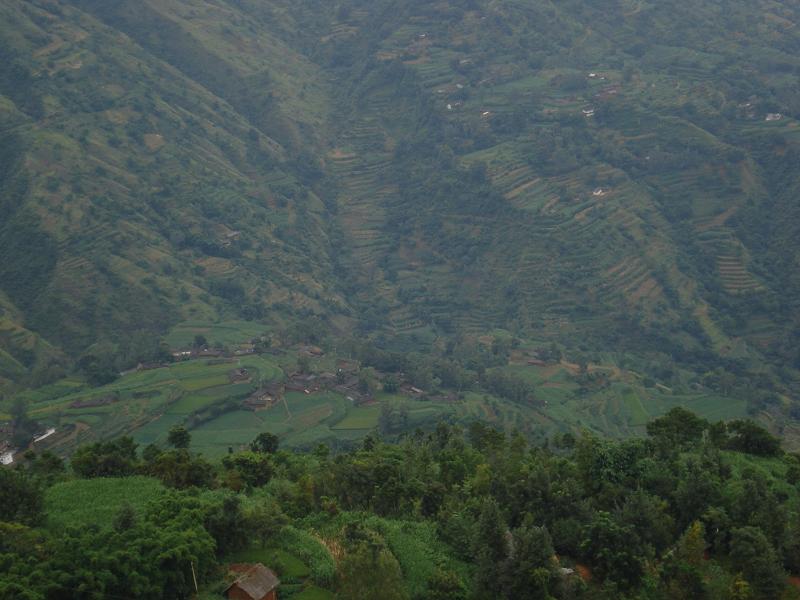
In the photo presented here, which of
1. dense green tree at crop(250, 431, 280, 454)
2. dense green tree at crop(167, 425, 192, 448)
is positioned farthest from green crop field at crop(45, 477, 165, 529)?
dense green tree at crop(250, 431, 280, 454)

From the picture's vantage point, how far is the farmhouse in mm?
18391

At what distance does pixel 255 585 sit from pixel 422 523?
6268 mm

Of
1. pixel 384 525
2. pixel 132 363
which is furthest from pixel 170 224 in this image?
pixel 384 525

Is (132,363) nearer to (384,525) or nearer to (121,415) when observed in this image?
(121,415)

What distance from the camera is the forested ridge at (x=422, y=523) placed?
18031 mm

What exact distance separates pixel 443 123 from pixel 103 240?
38.3 metres

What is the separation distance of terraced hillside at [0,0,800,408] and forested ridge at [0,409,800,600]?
31.2m

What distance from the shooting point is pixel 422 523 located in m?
23.8

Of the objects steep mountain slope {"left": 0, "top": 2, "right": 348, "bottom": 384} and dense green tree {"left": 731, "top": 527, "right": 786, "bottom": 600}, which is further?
steep mountain slope {"left": 0, "top": 2, "right": 348, "bottom": 384}

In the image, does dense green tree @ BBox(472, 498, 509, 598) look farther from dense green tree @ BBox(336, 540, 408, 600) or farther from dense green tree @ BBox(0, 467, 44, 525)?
dense green tree @ BBox(0, 467, 44, 525)

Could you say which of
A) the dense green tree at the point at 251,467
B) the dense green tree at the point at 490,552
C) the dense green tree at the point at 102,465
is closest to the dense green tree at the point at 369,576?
the dense green tree at the point at 490,552

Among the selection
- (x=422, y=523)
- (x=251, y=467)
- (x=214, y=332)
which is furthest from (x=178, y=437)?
(x=214, y=332)

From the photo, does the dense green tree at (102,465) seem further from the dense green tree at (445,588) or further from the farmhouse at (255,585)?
the dense green tree at (445,588)

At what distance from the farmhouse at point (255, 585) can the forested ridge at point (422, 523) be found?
0.48 meters
